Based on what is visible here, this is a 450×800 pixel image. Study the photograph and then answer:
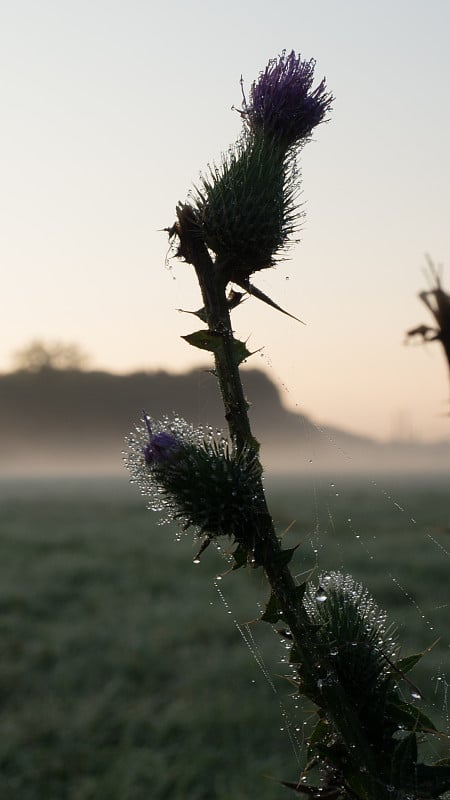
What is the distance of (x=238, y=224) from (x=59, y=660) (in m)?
14.0

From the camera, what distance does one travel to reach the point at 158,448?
3.88ft

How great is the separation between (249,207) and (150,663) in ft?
43.3

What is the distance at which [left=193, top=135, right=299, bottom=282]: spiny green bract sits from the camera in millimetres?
1154

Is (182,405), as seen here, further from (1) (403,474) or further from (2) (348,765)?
(2) (348,765)

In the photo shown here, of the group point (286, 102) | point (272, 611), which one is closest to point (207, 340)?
point (272, 611)

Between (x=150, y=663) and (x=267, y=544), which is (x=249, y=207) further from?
(x=150, y=663)

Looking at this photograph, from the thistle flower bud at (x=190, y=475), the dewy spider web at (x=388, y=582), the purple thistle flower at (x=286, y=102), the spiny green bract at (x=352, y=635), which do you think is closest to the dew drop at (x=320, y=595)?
the spiny green bract at (x=352, y=635)

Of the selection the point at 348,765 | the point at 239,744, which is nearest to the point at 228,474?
the point at 348,765

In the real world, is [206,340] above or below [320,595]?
above

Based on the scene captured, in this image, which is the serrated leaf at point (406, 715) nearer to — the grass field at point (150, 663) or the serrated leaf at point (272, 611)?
the serrated leaf at point (272, 611)

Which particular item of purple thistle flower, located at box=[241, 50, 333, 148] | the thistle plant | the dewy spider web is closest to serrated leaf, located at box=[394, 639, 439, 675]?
the thistle plant

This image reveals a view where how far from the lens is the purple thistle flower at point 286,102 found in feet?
4.99

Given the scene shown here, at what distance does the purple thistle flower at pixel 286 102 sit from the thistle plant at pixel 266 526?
10 centimetres

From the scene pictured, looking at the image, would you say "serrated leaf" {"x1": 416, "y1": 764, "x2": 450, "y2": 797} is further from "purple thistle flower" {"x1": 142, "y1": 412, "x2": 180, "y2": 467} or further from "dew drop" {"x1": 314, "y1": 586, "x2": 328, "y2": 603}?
"purple thistle flower" {"x1": 142, "y1": 412, "x2": 180, "y2": 467}
